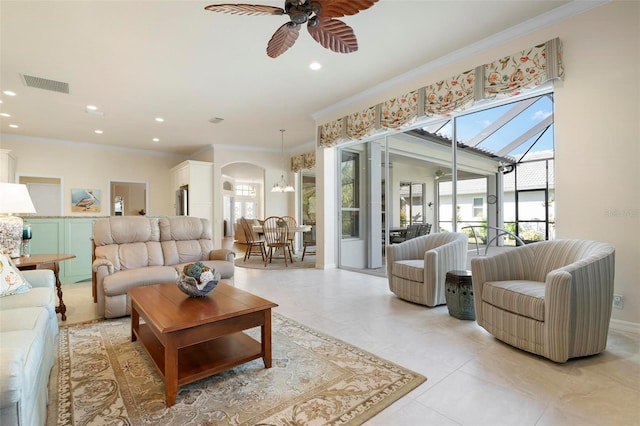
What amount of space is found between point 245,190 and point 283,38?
12103mm

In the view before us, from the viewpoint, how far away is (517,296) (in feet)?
7.38

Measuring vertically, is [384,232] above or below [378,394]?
above

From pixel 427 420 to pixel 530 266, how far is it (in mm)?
1868

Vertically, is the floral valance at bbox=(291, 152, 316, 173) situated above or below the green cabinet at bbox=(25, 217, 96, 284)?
above

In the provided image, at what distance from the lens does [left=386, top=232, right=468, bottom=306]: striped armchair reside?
127 inches

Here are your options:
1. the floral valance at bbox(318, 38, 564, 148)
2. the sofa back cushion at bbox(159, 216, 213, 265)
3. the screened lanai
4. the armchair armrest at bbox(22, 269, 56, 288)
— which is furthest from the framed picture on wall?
the floral valance at bbox(318, 38, 564, 148)

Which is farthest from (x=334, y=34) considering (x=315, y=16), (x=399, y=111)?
(x=399, y=111)

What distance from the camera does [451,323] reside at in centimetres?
283

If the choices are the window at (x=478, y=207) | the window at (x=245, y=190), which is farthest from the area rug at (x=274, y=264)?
the window at (x=245, y=190)

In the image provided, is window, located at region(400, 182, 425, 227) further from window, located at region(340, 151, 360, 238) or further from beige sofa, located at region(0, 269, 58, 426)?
beige sofa, located at region(0, 269, 58, 426)

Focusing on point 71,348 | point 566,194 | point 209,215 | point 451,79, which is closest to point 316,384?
point 71,348

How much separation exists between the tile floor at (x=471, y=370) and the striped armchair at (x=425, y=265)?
5.5 inches

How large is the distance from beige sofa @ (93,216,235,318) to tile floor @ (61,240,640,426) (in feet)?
1.51

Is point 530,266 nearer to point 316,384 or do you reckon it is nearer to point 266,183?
point 316,384
